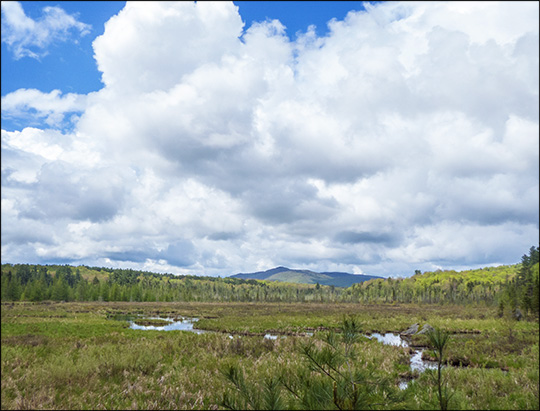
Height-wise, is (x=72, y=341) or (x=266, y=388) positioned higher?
(x=266, y=388)

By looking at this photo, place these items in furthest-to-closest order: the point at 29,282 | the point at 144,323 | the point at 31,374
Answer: the point at 29,282
the point at 144,323
the point at 31,374

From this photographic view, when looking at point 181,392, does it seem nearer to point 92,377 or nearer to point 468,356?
point 92,377

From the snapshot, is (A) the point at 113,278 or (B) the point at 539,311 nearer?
(B) the point at 539,311

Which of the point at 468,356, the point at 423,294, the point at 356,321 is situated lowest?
the point at 423,294

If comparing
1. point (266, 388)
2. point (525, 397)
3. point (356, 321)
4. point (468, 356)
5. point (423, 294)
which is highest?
point (356, 321)

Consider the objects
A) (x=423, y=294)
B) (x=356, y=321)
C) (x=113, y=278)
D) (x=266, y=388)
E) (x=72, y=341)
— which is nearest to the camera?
(x=266, y=388)

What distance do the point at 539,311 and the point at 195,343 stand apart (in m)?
47.0

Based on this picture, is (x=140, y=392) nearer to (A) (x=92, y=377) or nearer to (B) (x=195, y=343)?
(A) (x=92, y=377)

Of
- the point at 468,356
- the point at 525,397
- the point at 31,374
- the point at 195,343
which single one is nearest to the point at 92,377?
the point at 31,374

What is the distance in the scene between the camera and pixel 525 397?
9.80 metres

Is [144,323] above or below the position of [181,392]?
below

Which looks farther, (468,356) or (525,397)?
(468,356)

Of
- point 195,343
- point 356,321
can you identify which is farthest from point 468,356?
point 356,321

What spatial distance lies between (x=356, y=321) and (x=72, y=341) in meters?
18.5
